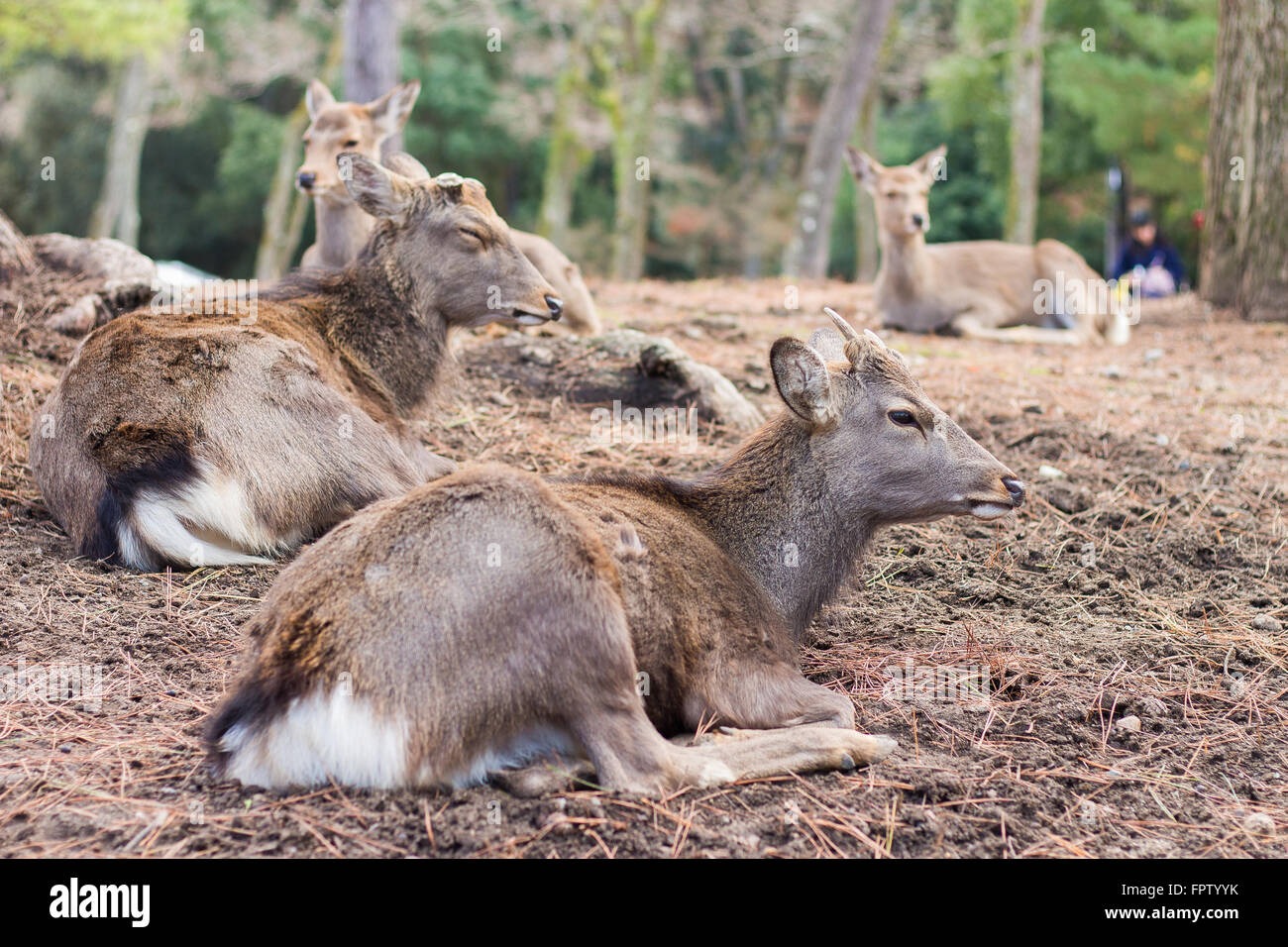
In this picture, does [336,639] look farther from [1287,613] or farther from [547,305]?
[1287,613]

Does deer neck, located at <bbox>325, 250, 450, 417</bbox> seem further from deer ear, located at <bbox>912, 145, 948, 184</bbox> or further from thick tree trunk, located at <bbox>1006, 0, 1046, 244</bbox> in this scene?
thick tree trunk, located at <bbox>1006, 0, 1046, 244</bbox>

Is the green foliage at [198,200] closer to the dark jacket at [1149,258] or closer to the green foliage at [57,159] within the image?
the green foliage at [57,159]

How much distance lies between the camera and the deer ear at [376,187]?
20.2 feet

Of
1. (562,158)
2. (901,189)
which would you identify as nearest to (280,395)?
(901,189)

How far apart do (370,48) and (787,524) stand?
11.0m

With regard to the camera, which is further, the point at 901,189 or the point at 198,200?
the point at 198,200

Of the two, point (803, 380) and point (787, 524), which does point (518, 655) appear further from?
point (803, 380)

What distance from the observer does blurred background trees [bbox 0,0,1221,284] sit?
73.7 ft

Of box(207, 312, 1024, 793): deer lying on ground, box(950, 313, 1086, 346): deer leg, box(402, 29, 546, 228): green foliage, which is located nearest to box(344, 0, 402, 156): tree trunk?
box(950, 313, 1086, 346): deer leg

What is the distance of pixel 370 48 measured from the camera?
44.2 ft

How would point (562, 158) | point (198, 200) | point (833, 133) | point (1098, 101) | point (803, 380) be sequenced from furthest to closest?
point (198, 200) → point (562, 158) → point (1098, 101) → point (833, 133) → point (803, 380)

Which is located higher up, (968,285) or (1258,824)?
(968,285)

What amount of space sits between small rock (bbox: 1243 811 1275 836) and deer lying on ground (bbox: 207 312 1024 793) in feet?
3.35

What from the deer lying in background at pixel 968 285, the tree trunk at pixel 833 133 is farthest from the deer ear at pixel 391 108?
the tree trunk at pixel 833 133
